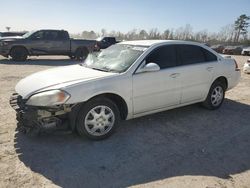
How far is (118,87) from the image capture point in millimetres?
4711

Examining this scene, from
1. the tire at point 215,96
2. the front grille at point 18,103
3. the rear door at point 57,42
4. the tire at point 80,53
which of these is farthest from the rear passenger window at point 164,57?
the tire at point 80,53

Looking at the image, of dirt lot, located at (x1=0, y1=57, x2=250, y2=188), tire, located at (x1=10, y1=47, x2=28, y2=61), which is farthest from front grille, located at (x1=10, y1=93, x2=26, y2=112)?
tire, located at (x1=10, y1=47, x2=28, y2=61)

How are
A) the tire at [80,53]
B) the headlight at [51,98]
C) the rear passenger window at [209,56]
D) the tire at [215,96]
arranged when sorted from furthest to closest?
the tire at [80,53], the tire at [215,96], the rear passenger window at [209,56], the headlight at [51,98]

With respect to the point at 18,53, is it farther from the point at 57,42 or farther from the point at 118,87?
the point at 118,87

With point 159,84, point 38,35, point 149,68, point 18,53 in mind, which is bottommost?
point 18,53

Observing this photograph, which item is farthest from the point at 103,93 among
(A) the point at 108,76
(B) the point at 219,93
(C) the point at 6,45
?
(C) the point at 6,45

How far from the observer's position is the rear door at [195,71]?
5793 millimetres

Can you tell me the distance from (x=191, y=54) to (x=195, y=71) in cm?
39

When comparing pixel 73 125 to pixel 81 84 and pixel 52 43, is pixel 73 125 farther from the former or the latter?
pixel 52 43

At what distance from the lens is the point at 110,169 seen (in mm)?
3803

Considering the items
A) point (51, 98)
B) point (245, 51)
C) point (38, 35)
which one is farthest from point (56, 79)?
point (245, 51)

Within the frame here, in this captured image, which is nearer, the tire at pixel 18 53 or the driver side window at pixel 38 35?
the tire at pixel 18 53

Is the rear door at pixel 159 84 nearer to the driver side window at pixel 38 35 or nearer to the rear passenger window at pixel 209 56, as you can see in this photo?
the rear passenger window at pixel 209 56

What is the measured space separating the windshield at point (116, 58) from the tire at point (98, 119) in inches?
26.9
